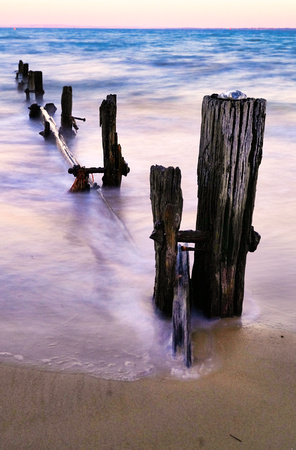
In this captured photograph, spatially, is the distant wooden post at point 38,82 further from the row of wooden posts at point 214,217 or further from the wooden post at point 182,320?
the wooden post at point 182,320

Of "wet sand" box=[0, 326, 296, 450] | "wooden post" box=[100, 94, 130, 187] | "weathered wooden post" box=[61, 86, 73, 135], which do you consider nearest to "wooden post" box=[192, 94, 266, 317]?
"wet sand" box=[0, 326, 296, 450]

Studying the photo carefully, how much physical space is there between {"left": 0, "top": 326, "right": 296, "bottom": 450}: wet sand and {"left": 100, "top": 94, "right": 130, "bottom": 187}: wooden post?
4.03 metres

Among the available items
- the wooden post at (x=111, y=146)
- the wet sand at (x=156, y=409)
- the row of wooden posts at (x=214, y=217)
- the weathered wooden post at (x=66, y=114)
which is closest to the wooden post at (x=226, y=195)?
the row of wooden posts at (x=214, y=217)

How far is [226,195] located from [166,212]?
1.21 feet

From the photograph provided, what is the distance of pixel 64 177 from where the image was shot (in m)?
7.16

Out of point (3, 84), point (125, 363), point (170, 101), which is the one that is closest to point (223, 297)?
point (125, 363)

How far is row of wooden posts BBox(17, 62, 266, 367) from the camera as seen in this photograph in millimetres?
2625

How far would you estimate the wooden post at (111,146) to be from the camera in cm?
617

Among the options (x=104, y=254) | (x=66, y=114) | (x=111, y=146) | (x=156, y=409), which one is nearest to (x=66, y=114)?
(x=66, y=114)

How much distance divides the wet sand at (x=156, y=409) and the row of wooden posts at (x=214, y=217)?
28 centimetres

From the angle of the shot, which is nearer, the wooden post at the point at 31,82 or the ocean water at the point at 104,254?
the ocean water at the point at 104,254

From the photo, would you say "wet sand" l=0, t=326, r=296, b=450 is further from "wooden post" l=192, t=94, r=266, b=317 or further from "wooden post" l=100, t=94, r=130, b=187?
"wooden post" l=100, t=94, r=130, b=187

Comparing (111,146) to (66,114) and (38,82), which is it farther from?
(38,82)

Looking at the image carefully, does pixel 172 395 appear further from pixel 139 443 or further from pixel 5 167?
pixel 5 167
